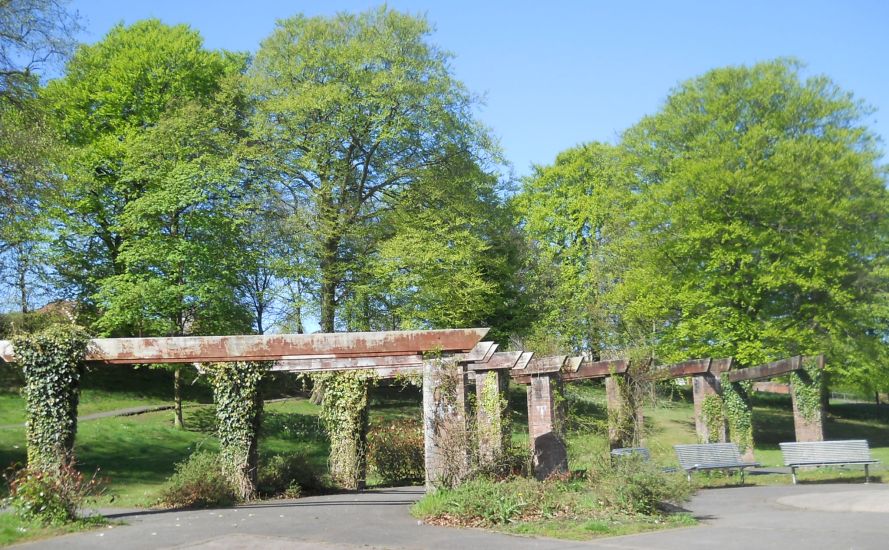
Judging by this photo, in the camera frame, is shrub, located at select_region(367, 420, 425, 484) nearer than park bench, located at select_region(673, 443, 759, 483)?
No

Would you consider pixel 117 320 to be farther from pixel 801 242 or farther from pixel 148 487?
pixel 801 242

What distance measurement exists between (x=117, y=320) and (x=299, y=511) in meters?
15.8

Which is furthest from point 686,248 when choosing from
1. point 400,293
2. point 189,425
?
point 189,425

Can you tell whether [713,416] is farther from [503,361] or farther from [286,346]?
[286,346]

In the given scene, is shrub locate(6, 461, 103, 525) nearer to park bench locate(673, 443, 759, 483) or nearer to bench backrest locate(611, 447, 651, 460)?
bench backrest locate(611, 447, 651, 460)

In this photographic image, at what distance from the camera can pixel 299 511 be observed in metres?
13.5

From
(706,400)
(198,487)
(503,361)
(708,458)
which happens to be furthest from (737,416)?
(198,487)

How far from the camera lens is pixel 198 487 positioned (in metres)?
14.6

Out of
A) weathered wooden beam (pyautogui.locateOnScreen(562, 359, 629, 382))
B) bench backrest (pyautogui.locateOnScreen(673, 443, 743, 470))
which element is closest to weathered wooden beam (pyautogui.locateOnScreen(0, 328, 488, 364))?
bench backrest (pyautogui.locateOnScreen(673, 443, 743, 470))

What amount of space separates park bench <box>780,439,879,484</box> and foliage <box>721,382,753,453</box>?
17.0 ft

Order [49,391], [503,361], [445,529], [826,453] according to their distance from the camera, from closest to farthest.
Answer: [445,529] < [49,391] < [503,361] < [826,453]

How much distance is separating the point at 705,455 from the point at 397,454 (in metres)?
7.87

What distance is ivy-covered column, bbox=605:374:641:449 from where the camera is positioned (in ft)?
64.7

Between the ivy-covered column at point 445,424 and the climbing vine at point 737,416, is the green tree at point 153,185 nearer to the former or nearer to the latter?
the ivy-covered column at point 445,424
